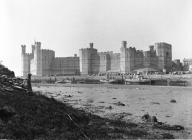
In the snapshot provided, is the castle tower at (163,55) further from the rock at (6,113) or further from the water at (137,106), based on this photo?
the rock at (6,113)

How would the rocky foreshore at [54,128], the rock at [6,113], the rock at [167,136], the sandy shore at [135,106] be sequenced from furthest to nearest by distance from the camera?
the sandy shore at [135,106] → the rock at [167,136] → the rock at [6,113] → the rocky foreshore at [54,128]

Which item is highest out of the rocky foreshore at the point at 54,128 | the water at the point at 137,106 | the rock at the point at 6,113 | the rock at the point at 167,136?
the rock at the point at 6,113

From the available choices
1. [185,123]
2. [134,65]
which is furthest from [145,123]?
[134,65]

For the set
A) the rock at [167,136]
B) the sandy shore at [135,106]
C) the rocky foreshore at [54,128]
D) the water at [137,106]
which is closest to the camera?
the rocky foreshore at [54,128]

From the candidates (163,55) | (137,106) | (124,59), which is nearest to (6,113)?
(137,106)

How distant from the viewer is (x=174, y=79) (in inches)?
4456

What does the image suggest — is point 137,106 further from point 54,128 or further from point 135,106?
point 54,128

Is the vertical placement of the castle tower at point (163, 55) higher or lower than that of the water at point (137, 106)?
higher

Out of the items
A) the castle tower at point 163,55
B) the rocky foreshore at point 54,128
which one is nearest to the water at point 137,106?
the rocky foreshore at point 54,128

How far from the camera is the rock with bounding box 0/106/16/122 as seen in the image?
1323 centimetres

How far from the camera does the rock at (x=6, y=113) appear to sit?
13.2 metres

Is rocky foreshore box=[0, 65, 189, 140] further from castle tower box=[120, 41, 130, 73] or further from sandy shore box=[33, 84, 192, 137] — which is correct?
castle tower box=[120, 41, 130, 73]

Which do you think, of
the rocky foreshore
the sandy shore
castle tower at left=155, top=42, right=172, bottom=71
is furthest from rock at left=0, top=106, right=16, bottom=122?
castle tower at left=155, top=42, right=172, bottom=71

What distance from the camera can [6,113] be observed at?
13633 millimetres
